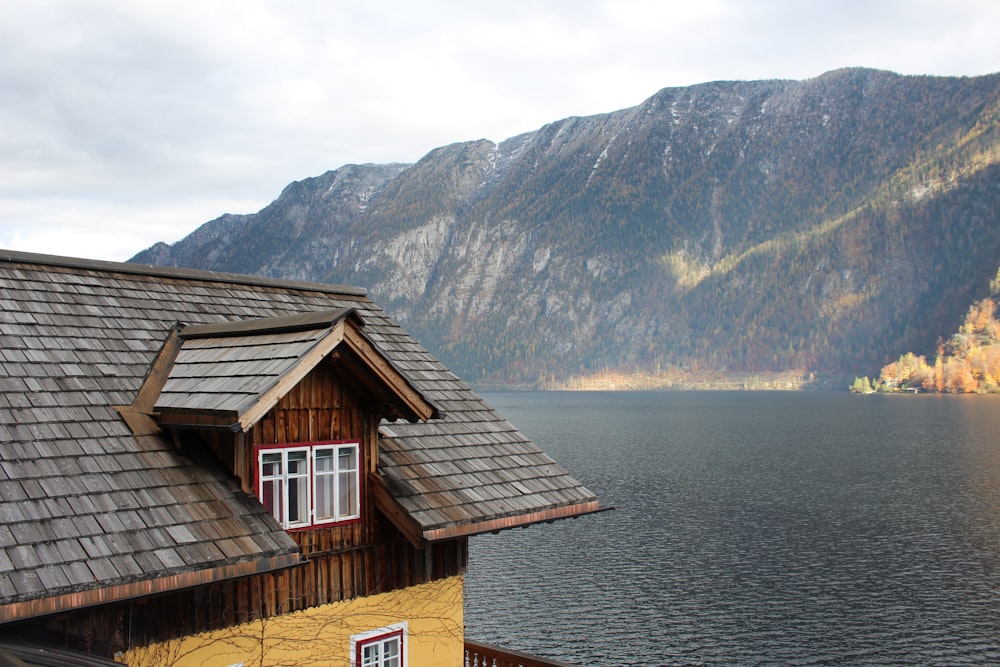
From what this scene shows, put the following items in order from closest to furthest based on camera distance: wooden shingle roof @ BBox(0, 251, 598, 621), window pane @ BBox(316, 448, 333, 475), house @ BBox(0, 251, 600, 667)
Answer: wooden shingle roof @ BBox(0, 251, 598, 621) < house @ BBox(0, 251, 600, 667) < window pane @ BBox(316, 448, 333, 475)

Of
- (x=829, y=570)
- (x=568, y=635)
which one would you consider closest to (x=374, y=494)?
(x=568, y=635)

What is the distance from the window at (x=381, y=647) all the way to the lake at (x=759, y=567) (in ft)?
62.6

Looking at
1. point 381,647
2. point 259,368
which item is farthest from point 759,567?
point 259,368

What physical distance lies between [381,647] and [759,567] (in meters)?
33.5

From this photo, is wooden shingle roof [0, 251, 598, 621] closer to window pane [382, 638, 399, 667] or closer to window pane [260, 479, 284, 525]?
window pane [260, 479, 284, 525]

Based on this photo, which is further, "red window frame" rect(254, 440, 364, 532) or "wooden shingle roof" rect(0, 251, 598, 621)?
"red window frame" rect(254, 440, 364, 532)

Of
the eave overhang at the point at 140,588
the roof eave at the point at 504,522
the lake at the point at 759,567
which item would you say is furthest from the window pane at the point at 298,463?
the lake at the point at 759,567

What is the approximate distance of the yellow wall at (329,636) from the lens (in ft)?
29.0

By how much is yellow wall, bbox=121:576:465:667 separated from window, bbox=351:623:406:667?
8 centimetres

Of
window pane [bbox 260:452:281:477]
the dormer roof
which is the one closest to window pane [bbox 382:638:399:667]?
window pane [bbox 260:452:281:477]

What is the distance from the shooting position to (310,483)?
9844mm

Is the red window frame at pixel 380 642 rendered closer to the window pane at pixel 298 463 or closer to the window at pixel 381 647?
the window at pixel 381 647

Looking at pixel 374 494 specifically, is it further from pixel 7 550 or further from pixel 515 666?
pixel 515 666

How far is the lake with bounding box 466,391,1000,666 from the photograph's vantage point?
3059 centimetres
